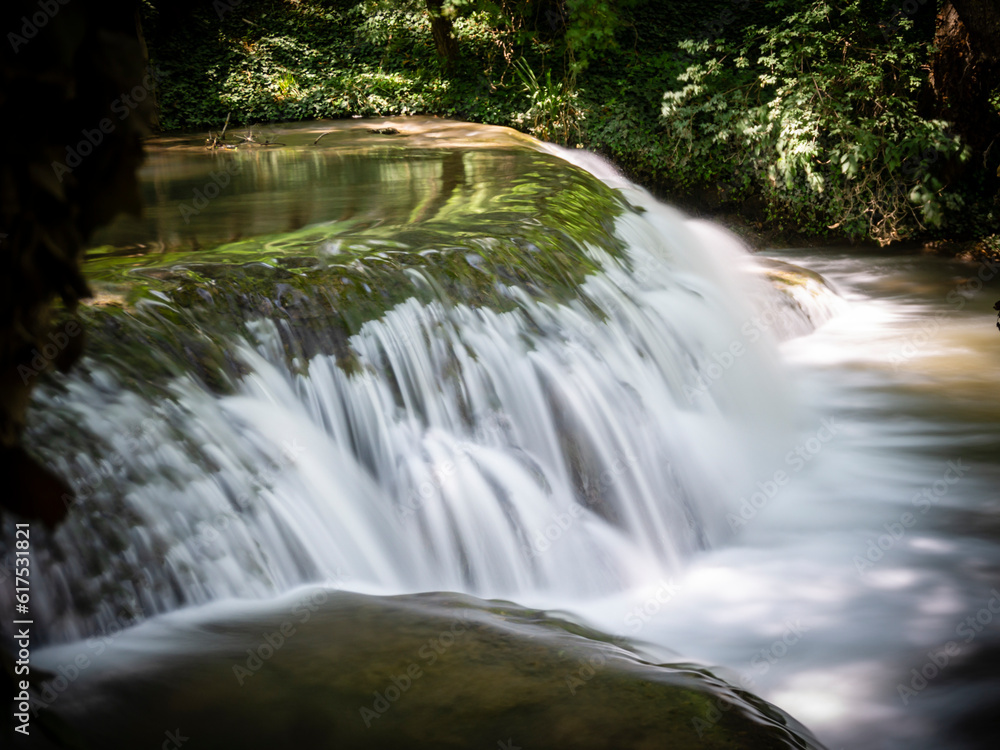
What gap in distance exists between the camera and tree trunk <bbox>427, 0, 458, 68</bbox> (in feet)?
47.7

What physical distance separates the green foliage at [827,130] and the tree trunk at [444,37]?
4424 mm

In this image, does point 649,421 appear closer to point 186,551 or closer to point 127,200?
point 186,551

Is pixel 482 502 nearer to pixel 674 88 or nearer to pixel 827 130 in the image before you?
pixel 827 130

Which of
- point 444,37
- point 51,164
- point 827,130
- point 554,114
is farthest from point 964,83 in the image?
point 51,164

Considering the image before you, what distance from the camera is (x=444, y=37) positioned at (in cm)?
1471

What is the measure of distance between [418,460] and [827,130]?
917cm

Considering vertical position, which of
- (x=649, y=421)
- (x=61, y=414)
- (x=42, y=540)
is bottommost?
(x=649, y=421)

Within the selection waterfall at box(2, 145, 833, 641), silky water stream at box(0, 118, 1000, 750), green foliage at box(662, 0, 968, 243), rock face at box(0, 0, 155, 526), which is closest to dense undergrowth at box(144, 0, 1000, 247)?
green foliage at box(662, 0, 968, 243)

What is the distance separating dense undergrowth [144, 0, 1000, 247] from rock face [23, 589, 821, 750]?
31.9 feet

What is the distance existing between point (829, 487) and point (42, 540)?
4.38 metres

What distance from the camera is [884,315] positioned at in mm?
8734

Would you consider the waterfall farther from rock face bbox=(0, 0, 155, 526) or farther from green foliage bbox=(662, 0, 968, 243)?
green foliage bbox=(662, 0, 968, 243)

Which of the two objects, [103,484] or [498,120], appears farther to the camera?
[498,120]

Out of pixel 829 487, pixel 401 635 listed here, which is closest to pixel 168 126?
pixel 829 487
